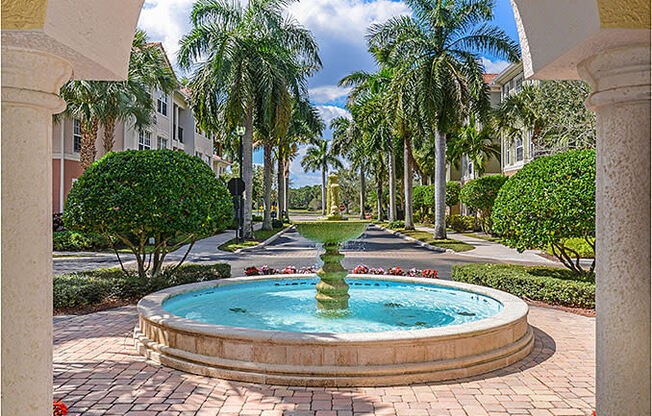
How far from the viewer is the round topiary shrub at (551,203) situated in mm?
9492

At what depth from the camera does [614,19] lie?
107 inches

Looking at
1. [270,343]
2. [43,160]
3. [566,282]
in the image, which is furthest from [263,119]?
[43,160]

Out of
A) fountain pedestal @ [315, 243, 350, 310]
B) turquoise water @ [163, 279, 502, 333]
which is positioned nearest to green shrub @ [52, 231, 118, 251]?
turquoise water @ [163, 279, 502, 333]

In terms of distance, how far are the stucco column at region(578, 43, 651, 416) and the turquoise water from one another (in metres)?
4.32

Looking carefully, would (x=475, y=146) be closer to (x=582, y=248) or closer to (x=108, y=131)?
(x=582, y=248)

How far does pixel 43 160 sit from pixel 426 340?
4.18 m

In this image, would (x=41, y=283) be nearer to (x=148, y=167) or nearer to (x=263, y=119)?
(x=148, y=167)

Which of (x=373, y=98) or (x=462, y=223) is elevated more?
(x=373, y=98)

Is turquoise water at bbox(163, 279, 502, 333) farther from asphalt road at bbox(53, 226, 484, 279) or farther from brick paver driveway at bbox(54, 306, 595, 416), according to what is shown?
asphalt road at bbox(53, 226, 484, 279)

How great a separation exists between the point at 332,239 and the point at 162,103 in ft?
103

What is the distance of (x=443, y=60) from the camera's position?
23469 mm

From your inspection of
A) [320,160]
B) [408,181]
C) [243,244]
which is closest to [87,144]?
[243,244]

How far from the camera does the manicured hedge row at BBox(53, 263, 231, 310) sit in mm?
9141

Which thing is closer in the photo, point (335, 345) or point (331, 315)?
point (335, 345)
